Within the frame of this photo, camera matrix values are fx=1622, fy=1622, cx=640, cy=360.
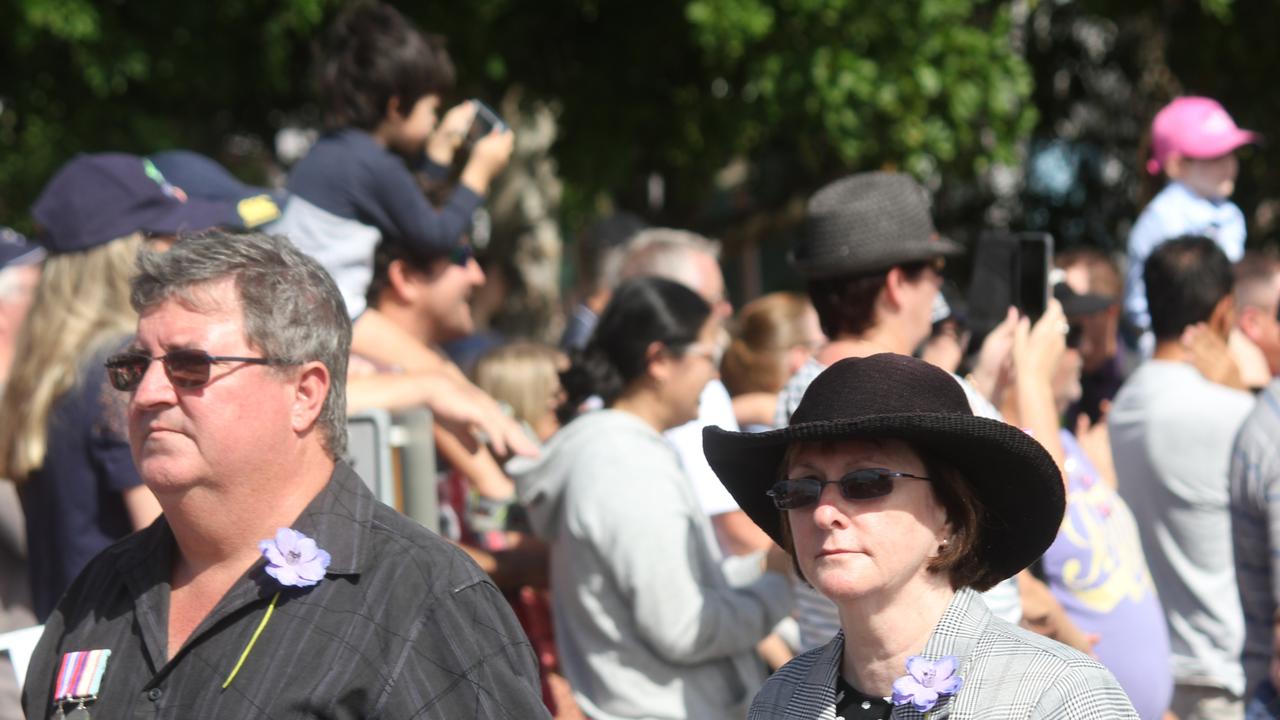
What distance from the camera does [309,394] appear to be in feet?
9.66

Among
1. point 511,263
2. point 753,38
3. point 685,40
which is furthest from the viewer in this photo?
point 511,263

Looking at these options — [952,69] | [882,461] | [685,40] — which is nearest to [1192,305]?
[882,461]

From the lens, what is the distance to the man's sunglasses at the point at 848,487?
2.76 m

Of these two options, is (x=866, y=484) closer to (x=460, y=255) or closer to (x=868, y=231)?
(x=868, y=231)

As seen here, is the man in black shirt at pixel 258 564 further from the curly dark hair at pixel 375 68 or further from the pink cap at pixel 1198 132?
the pink cap at pixel 1198 132

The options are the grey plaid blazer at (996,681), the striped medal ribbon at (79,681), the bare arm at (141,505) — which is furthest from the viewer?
the bare arm at (141,505)

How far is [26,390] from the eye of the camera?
3908 mm

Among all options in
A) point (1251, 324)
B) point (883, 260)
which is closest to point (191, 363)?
point (883, 260)

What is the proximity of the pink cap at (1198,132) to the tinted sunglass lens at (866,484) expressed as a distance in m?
5.30

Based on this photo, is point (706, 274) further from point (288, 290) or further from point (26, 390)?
point (288, 290)

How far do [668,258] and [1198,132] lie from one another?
2794 mm

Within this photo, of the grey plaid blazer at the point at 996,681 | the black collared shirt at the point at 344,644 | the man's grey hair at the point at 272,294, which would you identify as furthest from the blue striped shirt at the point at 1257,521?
the man's grey hair at the point at 272,294

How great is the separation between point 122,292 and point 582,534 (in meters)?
1.31

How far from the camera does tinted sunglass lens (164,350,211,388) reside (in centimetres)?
285
